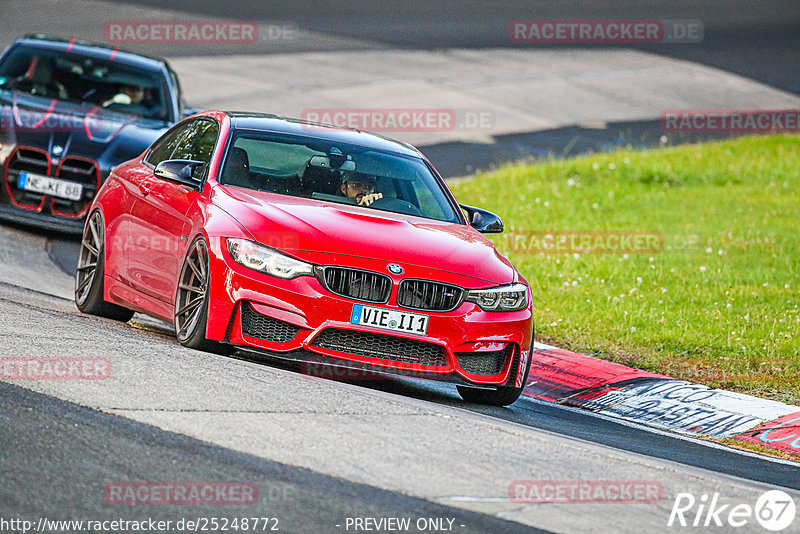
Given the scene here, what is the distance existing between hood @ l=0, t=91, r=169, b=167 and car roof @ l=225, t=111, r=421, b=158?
325cm

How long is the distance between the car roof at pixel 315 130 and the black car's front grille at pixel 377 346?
202 cm

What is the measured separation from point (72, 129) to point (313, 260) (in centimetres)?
583

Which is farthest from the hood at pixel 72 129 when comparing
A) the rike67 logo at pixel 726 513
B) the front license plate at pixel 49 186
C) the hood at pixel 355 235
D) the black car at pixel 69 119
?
the rike67 logo at pixel 726 513

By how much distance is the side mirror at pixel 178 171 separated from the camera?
8.57 metres

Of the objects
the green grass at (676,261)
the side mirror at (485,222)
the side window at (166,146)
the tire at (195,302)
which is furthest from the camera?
the green grass at (676,261)

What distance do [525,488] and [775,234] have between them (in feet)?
36.5

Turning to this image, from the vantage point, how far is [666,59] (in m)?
32.1

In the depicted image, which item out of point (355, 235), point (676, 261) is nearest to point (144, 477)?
point (355, 235)

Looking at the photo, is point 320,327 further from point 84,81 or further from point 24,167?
point 84,81

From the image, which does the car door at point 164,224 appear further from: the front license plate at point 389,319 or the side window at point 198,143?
the front license plate at point 389,319

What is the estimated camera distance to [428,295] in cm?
778

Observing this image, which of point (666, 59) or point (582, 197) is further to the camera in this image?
→ point (666, 59)

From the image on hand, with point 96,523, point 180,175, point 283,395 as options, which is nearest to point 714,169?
point 180,175

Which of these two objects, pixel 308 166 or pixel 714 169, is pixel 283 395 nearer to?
pixel 308 166
